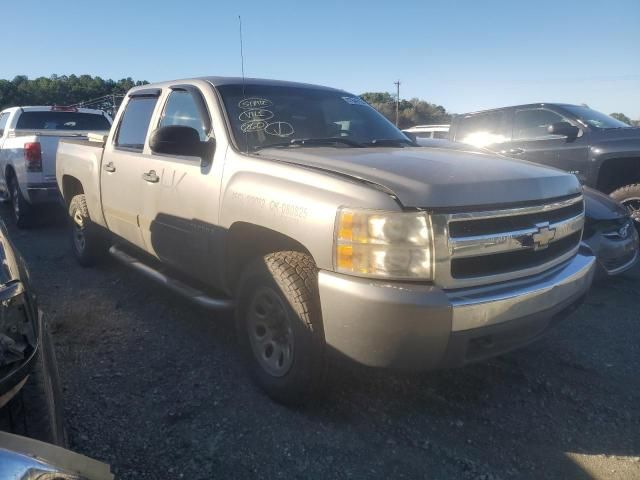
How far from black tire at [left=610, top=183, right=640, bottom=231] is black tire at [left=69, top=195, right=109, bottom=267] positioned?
19.4ft

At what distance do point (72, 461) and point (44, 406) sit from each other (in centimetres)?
46

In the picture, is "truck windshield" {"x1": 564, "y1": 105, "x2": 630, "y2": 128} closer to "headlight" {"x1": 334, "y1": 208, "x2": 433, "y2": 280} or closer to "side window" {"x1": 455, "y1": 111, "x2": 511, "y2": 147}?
"side window" {"x1": 455, "y1": 111, "x2": 511, "y2": 147}

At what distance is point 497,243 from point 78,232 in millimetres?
4701

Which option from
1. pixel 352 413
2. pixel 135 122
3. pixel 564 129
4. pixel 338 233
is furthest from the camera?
pixel 564 129

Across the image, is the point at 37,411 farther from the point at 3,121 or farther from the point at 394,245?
the point at 3,121

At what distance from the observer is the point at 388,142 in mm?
3723

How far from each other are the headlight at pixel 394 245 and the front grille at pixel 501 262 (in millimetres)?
174

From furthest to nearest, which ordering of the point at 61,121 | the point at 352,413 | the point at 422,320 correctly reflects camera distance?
the point at 61,121 → the point at 352,413 → the point at 422,320

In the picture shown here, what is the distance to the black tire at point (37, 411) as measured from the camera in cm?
170

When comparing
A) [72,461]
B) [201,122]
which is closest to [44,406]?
[72,461]

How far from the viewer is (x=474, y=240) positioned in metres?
2.37

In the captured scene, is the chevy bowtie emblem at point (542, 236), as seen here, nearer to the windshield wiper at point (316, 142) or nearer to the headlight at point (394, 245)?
the headlight at point (394, 245)

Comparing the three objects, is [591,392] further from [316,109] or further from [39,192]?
[39,192]

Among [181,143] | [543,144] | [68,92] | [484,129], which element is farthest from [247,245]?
[68,92]
